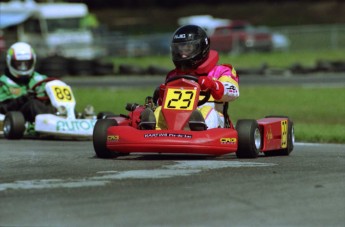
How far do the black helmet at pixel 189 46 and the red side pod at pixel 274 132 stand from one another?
34.1 inches

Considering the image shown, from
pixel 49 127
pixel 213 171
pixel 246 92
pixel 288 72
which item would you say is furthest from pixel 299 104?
pixel 213 171

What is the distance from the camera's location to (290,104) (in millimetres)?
18750

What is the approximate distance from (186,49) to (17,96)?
15.1 ft

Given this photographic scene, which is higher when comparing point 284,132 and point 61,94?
point 61,94

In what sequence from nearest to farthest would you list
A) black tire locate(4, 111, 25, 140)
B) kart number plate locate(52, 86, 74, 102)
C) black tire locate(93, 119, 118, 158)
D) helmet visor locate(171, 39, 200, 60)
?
black tire locate(93, 119, 118, 158)
helmet visor locate(171, 39, 200, 60)
black tire locate(4, 111, 25, 140)
kart number plate locate(52, 86, 74, 102)

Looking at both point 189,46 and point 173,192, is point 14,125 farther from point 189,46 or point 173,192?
point 173,192

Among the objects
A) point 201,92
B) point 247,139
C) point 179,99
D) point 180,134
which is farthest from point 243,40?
point 180,134

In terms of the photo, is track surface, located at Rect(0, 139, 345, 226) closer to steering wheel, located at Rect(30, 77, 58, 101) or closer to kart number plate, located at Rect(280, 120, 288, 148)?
kart number plate, located at Rect(280, 120, 288, 148)

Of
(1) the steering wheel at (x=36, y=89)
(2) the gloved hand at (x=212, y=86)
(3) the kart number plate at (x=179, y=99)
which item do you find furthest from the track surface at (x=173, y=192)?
(1) the steering wheel at (x=36, y=89)

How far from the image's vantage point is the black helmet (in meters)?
9.34

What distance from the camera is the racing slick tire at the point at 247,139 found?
857 cm

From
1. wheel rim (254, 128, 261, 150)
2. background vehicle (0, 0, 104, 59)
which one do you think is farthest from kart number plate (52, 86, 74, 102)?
background vehicle (0, 0, 104, 59)

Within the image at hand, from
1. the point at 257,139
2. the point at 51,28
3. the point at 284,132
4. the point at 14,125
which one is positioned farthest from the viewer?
the point at 51,28

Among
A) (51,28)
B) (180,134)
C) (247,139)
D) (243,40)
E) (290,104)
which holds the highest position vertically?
(51,28)
